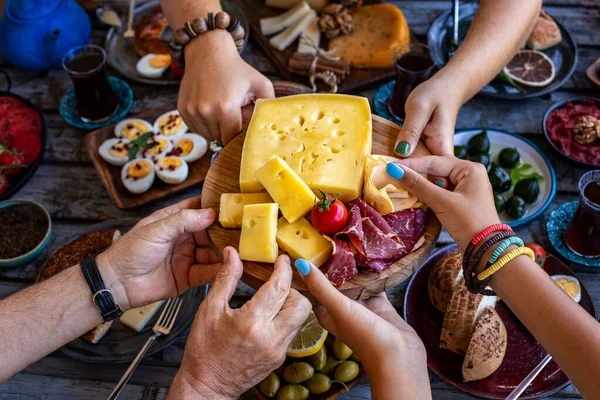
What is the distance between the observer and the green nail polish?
1813 mm

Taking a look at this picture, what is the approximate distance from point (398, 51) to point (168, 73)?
1.28m

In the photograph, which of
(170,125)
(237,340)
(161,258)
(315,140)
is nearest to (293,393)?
(237,340)

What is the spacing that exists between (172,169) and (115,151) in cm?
33

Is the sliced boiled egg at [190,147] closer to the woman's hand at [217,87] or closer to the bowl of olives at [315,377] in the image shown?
the woman's hand at [217,87]

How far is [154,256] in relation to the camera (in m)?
1.76

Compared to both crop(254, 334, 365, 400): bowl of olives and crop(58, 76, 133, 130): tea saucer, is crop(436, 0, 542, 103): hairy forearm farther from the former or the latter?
crop(58, 76, 133, 130): tea saucer

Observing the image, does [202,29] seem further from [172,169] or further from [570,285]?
[570,285]

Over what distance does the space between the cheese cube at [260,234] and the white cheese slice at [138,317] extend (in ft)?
1.96

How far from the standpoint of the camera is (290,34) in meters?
2.99

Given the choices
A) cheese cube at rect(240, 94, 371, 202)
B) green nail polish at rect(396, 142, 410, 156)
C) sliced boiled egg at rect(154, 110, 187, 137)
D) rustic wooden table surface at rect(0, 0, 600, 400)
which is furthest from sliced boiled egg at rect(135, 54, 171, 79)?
green nail polish at rect(396, 142, 410, 156)

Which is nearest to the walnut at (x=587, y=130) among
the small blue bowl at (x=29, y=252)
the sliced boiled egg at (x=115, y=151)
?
the sliced boiled egg at (x=115, y=151)

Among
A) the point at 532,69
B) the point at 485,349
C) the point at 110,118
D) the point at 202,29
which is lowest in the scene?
the point at 110,118

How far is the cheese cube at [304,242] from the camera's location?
1.60 metres

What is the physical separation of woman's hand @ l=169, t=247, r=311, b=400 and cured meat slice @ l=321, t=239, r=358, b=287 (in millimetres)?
120
